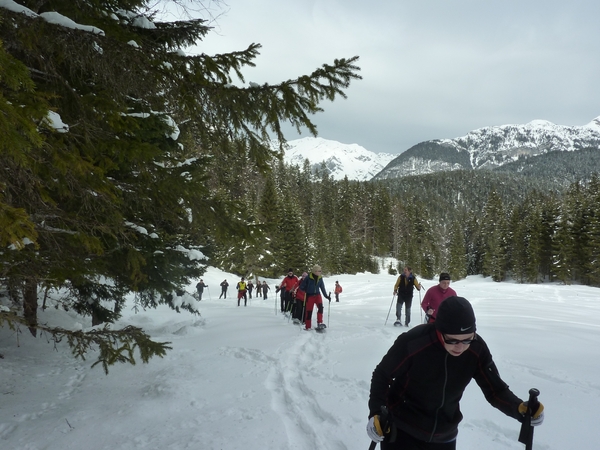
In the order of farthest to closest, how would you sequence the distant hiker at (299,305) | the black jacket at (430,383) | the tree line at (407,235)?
the tree line at (407,235)
the distant hiker at (299,305)
the black jacket at (430,383)

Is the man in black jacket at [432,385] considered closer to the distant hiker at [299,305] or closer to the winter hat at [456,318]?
A: the winter hat at [456,318]

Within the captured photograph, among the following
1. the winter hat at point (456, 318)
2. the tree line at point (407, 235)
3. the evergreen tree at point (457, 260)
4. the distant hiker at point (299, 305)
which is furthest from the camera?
the evergreen tree at point (457, 260)

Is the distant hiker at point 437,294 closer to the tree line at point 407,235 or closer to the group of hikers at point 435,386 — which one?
the tree line at point 407,235

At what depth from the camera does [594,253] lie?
40.7m

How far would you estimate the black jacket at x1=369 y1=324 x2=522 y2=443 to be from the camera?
8.59 ft

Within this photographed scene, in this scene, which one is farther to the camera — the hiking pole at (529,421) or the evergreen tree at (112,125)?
the evergreen tree at (112,125)

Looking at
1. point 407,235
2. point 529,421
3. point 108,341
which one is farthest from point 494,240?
point 108,341

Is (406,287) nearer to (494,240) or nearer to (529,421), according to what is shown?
(529,421)

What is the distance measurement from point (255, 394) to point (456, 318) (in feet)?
13.3

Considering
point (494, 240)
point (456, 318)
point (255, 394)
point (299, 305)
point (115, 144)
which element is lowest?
point (255, 394)

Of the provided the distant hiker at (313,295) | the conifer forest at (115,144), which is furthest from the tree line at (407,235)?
the distant hiker at (313,295)

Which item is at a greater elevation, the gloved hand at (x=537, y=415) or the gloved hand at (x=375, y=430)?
the gloved hand at (x=537, y=415)

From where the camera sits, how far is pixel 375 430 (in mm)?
2533

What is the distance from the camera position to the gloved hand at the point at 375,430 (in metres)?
2.51
